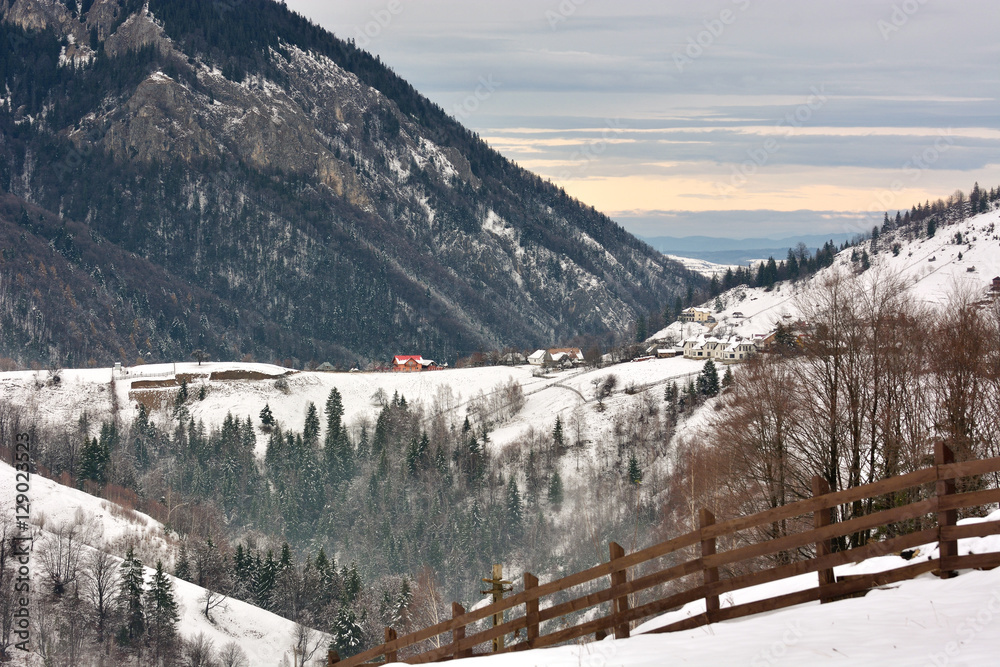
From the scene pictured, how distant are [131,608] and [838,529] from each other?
5940cm

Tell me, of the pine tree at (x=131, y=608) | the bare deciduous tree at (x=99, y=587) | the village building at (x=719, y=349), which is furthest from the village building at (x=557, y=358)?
the pine tree at (x=131, y=608)

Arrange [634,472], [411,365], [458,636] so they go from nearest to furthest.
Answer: [458,636] → [634,472] → [411,365]

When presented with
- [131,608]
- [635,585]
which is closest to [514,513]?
[131,608]

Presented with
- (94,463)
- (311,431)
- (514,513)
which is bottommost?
(514,513)

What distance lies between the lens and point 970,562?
10.7 m

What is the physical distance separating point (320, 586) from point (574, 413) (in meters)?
51.1

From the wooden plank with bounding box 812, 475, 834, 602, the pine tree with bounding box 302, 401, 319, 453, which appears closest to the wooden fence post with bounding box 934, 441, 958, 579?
the wooden plank with bounding box 812, 475, 834, 602

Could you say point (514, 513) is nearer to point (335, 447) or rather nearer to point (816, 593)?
point (335, 447)

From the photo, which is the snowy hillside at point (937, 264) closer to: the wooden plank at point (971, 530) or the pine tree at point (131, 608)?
the pine tree at point (131, 608)

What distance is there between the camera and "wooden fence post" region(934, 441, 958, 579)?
10188 millimetres

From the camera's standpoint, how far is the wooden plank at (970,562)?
1066 cm

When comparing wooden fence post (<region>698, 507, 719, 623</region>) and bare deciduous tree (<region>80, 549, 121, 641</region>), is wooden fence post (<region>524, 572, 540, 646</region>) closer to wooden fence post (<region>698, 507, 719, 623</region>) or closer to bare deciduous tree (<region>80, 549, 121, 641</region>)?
wooden fence post (<region>698, 507, 719, 623</region>)

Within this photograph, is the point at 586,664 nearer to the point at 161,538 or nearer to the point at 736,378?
the point at 736,378

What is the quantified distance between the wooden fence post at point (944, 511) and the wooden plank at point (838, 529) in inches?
7.1
